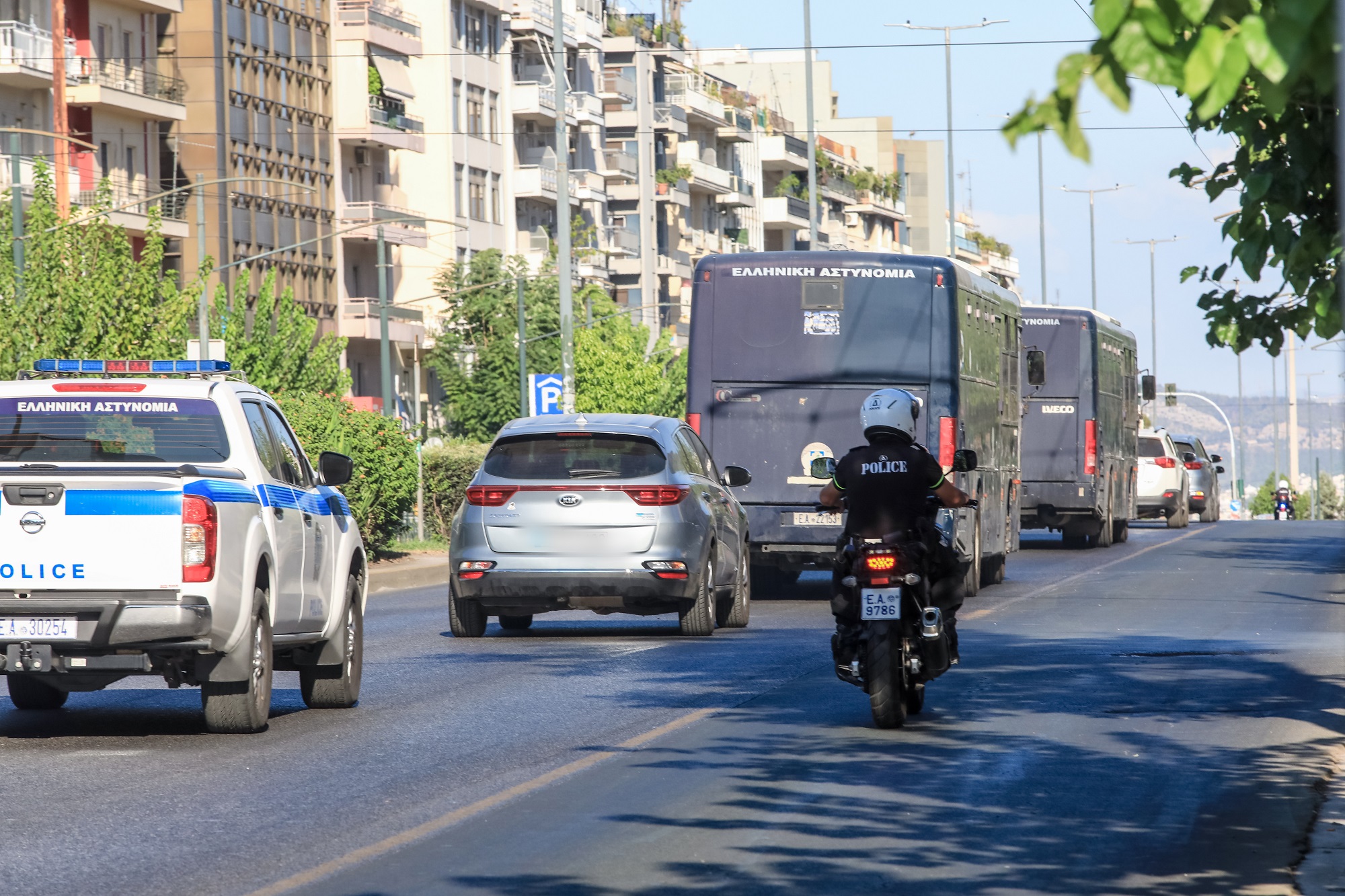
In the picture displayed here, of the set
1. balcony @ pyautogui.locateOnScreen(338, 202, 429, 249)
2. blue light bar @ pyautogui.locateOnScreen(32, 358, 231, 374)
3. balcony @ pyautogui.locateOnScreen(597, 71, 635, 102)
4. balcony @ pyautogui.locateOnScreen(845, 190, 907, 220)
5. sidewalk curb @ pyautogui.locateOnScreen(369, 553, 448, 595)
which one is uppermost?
balcony @ pyautogui.locateOnScreen(597, 71, 635, 102)

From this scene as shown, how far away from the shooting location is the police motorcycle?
11.8 m

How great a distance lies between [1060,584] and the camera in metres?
27.2

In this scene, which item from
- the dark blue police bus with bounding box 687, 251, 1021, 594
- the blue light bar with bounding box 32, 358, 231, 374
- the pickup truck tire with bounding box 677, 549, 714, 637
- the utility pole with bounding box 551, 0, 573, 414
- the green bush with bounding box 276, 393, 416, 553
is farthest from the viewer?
the utility pole with bounding box 551, 0, 573, 414

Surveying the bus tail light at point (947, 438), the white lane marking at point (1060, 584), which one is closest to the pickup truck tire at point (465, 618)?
the white lane marking at point (1060, 584)

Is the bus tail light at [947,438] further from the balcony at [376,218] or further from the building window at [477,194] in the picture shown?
the building window at [477,194]

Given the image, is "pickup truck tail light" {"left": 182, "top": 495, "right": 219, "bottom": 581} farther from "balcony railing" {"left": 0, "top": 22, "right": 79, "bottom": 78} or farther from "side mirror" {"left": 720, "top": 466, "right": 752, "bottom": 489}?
"balcony railing" {"left": 0, "top": 22, "right": 79, "bottom": 78}

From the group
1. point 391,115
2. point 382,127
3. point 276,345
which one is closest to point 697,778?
point 276,345

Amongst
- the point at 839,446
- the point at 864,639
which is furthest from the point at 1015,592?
the point at 864,639

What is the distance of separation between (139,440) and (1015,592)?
48.7ft

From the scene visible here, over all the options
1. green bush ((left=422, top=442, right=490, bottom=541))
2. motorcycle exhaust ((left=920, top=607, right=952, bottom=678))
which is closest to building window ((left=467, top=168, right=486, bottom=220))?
green bush ((left=422, top=442, right=490, bottom=541))

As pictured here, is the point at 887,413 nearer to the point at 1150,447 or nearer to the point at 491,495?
the point at 491,495

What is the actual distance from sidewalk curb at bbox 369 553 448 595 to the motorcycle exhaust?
60.9 ft

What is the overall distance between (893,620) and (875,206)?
122m

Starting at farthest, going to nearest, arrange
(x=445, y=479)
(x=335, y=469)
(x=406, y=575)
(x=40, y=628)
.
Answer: (x=445, y=479) < (x=406, y=575) < (x=335, y=469) < (x=40, y=628)
